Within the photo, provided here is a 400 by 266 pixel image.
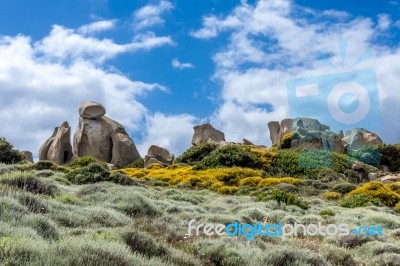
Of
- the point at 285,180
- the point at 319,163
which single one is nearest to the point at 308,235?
the point at 285,180

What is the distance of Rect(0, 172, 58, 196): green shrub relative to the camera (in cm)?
1091

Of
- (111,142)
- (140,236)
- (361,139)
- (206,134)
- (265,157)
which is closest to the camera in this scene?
(140,236)

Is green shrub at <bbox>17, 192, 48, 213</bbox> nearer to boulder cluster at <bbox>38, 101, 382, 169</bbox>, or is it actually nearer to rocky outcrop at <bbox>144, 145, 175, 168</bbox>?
boulder cluster at <bbox>38, 101, 382, 169</bbox>

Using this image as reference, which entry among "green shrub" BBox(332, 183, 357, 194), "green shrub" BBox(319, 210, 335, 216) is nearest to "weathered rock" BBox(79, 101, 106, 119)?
"green shrub" BBox(332, 183, 357, 194)

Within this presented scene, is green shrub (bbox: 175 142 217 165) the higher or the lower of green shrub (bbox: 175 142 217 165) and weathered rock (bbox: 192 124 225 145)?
the lower

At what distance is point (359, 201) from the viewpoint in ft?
64.4

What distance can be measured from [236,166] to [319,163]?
711 centimetres

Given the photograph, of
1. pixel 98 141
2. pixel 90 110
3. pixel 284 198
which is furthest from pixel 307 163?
pixel 90 110

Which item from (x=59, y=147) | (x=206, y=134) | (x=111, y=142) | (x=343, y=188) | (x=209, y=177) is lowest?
(x=343, y=188)

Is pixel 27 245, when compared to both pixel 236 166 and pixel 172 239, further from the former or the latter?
pixel 236 166

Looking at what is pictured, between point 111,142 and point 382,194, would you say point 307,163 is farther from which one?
point 111,142

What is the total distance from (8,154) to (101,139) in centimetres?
1371

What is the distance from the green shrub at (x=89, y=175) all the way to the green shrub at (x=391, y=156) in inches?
1250

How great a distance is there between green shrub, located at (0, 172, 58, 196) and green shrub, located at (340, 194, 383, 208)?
12000 millimetres
